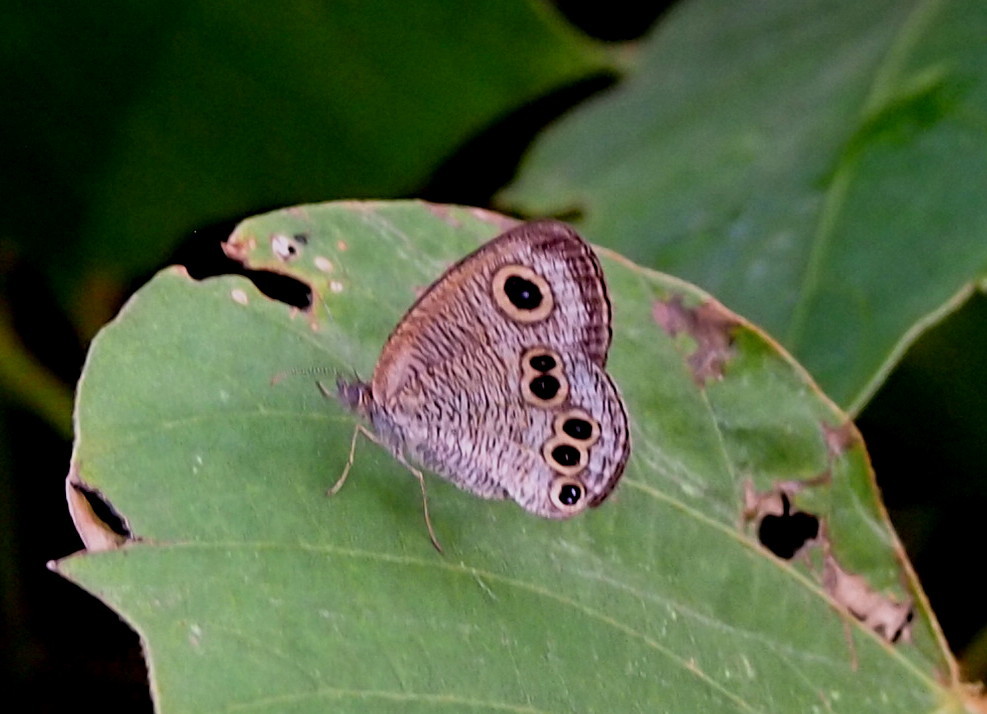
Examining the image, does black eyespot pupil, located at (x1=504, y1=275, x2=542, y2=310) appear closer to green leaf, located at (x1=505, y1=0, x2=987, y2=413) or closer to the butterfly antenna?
the butterfly antenna

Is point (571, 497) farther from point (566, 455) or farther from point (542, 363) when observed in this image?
point (542, 363)

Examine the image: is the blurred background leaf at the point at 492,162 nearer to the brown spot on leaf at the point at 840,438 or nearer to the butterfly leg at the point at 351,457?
the brown spot on leaf at the point at 840,438

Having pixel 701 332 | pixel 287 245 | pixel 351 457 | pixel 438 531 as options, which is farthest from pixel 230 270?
pixel 701 332

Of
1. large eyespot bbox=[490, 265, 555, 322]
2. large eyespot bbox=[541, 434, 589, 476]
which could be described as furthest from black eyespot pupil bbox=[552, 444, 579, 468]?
large eyespot bbox=[490, 265, 555, 322]

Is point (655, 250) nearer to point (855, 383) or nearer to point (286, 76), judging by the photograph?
point (855, 383)

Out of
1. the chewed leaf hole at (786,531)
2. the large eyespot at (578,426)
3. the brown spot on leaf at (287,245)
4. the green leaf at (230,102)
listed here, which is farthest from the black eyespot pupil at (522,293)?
the green leaf at (230,102)

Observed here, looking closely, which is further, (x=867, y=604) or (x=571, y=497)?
(x=867, y=604)

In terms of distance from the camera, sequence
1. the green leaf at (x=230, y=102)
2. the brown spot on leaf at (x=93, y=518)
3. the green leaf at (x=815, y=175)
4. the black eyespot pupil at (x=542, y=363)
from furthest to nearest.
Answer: the green leaf at (x=230, y=102) < the green leaf at (x=815, y=175) < the black eyespot pupil at (x=542, y=363) < the brown spot on leaf at (x=93, y=518)

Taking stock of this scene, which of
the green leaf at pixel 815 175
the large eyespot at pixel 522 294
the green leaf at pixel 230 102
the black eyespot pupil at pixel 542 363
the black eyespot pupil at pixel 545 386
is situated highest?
the green leaf at pixel 815 175
